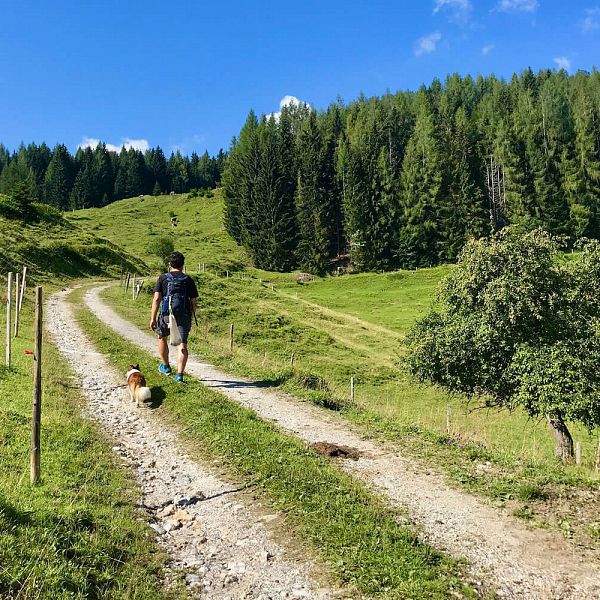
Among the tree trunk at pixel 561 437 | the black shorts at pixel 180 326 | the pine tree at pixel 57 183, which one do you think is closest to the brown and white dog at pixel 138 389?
the black shorts at pixel 180 326

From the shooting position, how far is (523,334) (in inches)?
661

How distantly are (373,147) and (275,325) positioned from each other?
70.2 m

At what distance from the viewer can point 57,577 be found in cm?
432

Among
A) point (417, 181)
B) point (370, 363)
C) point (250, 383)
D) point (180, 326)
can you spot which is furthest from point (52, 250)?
point (417, 181)

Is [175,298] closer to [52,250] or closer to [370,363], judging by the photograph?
[370,363]

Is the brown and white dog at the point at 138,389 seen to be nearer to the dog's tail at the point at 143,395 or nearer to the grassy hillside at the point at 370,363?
the dog's tail at the point at 143,395

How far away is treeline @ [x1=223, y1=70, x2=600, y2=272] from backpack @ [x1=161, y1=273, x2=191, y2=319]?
2924 inches

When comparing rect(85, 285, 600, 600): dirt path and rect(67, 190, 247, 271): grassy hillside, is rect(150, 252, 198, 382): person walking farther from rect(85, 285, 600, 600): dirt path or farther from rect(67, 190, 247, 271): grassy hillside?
rect(67, 190, 247, 271): grassy hillside

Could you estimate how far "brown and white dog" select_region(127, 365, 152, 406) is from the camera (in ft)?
36.1

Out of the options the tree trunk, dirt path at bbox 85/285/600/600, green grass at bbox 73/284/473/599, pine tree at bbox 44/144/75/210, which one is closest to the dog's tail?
green grass at bbox 73/284/473/599

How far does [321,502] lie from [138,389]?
658cm

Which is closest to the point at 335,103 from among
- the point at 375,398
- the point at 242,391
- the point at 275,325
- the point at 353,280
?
the point at 353,280

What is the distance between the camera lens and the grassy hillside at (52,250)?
1816 inches

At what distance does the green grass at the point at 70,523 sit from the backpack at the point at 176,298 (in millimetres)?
3509
